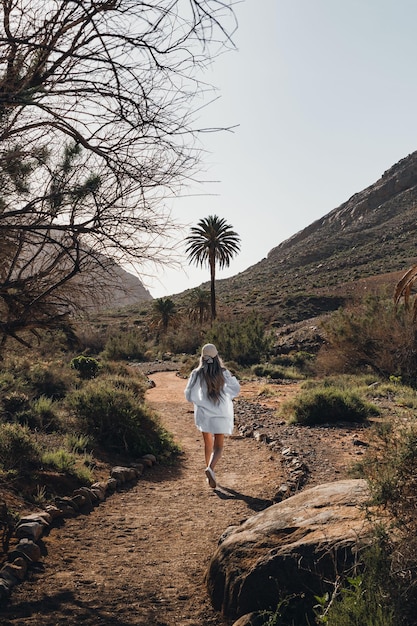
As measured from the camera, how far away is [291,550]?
4.05 m

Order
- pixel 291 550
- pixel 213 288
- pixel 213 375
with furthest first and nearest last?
pixel 213 288 → pixel 213 375 → pixel 291 550

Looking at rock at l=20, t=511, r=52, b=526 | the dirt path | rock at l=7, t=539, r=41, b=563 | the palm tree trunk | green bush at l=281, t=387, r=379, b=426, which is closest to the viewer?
the dirt path

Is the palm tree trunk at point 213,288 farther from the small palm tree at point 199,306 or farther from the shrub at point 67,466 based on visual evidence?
the shrub at point 67,466

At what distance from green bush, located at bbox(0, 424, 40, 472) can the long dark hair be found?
97.5 inches

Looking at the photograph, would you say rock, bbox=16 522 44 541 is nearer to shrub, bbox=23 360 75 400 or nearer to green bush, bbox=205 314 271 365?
shrub, bbox=23 360 75 400

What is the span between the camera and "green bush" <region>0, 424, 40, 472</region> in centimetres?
768

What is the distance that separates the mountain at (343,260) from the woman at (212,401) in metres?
32.2

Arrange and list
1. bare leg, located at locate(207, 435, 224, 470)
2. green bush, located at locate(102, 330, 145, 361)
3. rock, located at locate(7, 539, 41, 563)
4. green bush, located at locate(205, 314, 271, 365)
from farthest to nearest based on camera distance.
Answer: green bush, located at locate(102, 330, 145, 361), green bush, located at locate(205, 314, 271, 365), bare leg, located at locate(207, 435, 224, 470), rock, located at locate(7, 539, 41, 563)

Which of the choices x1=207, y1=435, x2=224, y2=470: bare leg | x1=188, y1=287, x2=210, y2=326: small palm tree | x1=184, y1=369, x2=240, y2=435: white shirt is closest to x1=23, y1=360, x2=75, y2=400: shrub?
x1=184, y1=369, x2=240, y2=435: white shirt

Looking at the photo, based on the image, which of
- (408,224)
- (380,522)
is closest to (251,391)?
(380,522)

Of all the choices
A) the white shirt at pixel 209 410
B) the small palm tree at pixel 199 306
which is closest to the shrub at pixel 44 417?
the white shirt at pixel 209 410

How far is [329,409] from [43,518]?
8.20 metres

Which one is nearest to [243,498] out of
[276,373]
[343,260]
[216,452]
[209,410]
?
[216,452]

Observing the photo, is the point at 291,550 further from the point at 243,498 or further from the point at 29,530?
the point at 243,498
